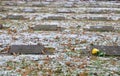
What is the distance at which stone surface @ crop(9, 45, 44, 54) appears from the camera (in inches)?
203

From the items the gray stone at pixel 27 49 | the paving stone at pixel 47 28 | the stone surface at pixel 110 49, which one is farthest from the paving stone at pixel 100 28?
the gray stone at pixel 27 49

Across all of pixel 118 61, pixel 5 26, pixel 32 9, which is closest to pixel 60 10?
pixel 32 9

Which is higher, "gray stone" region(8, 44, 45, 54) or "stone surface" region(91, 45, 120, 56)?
"gray stone" region(8, 44, 45, 54)

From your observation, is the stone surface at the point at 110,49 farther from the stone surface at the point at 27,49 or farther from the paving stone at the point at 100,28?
the paving stone at the point at 100,28

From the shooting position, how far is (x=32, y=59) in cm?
480

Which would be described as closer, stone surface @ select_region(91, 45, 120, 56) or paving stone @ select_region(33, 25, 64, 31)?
stone surface @ select_region(91, 45, 120, 56)

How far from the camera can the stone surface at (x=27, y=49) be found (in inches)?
203

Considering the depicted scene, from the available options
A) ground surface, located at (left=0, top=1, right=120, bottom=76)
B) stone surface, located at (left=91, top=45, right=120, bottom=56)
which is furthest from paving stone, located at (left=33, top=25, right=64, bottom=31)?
stone surface, located at (left=91, top=45, right=120, bottom=56)

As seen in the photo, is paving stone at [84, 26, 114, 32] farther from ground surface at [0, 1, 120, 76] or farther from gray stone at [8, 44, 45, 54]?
gray stone at [8, 44, 45, 54]

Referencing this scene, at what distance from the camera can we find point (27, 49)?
5.28 metres

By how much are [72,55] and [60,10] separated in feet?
13.9

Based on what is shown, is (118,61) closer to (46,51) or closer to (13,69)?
(46,51)

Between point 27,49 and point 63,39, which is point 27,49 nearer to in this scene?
point 27,49

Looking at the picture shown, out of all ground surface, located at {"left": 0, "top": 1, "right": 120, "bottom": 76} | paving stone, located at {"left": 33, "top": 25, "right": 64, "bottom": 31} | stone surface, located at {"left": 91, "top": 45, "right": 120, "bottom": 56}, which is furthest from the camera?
paving stone, located at {"left": 33, "top": 25, "right": 64, "bottom": 31}
